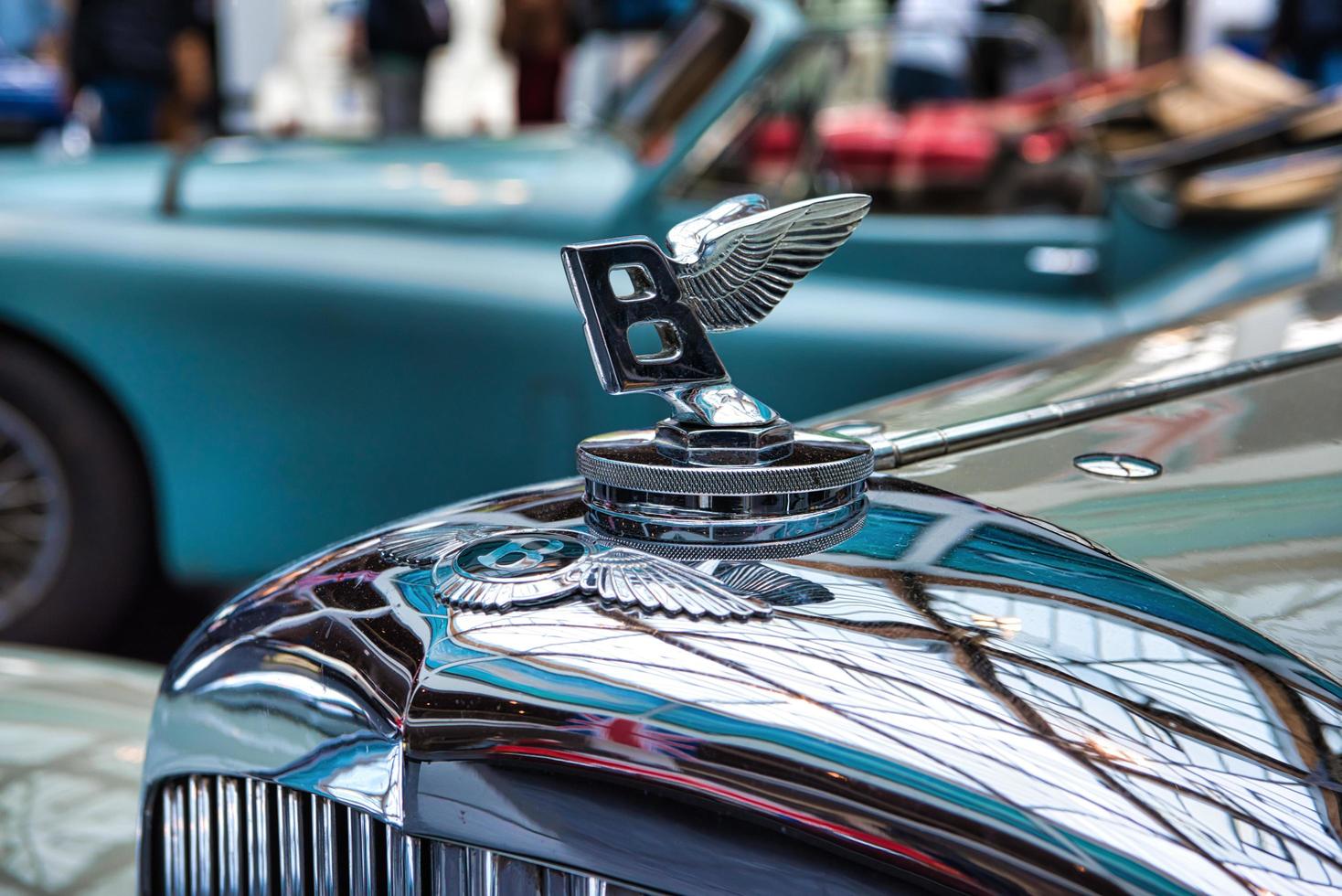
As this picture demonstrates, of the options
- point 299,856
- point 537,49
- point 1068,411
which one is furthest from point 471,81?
point 299,856

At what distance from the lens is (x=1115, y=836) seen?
64 cm

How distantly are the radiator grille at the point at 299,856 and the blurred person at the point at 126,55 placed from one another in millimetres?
5571

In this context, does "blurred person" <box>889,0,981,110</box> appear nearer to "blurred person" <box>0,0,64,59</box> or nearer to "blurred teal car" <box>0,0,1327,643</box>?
"blurred teal car" <box>0,0,1327,643</box>

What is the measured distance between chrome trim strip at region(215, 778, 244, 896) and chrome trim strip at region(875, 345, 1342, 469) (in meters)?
0.53

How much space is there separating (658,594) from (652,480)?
0.28 ft

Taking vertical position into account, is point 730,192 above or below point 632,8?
below

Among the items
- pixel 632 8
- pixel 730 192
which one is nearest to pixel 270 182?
pixel 730 192

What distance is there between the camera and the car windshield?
3.16 m

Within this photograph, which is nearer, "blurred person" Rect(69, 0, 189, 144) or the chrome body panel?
the chrome body panel

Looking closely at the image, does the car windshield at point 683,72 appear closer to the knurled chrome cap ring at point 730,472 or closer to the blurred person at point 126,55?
the knurled chrome cap ring at point 730,472

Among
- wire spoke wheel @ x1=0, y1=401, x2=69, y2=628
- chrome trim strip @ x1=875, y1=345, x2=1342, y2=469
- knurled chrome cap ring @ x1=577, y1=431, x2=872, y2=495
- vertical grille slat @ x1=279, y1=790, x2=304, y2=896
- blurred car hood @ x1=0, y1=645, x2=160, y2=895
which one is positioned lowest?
wire spoke wheel @ x1=0, y1=401, x2=69, y2=628

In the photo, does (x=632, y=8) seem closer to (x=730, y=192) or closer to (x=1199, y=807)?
(x=730, y=192)

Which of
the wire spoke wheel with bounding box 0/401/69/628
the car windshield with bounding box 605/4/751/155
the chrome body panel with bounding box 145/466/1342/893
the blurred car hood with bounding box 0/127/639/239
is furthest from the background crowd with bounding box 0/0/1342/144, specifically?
the chrome body panel with bounding box 145/466/1342/893

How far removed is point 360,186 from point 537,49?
2.49m
